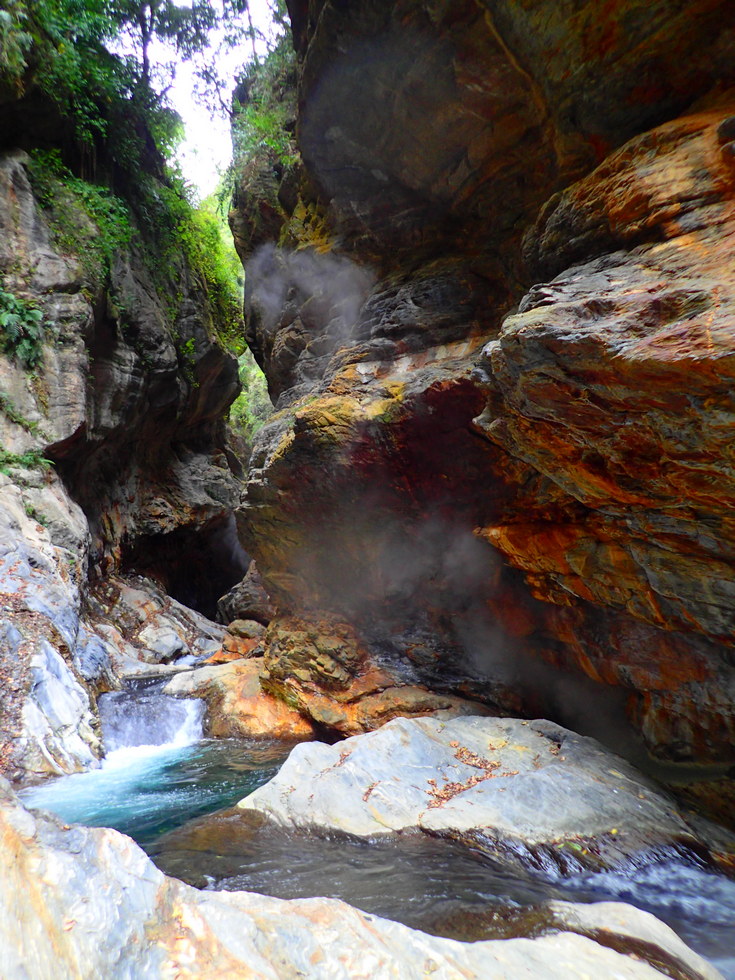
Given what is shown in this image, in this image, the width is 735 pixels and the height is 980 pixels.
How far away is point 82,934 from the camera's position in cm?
193

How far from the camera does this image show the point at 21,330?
1265 cm

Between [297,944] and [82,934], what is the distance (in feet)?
3.06

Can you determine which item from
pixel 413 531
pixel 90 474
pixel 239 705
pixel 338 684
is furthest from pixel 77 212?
pixel 338 684

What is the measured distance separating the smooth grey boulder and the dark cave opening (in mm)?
14588

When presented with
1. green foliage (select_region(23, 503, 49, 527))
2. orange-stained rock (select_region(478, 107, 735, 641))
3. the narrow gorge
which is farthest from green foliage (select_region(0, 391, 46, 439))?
orange-stained rock (select_region(478, 107, 735, 641))

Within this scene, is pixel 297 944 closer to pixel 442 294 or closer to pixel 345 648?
pixel 345 648

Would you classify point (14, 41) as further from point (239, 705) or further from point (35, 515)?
point (239, 705)

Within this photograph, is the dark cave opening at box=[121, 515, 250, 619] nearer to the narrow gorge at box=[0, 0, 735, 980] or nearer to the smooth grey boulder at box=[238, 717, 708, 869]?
the narrow gorge at box=[0, 0, 735, 980]

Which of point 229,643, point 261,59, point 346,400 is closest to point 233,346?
point 261,59

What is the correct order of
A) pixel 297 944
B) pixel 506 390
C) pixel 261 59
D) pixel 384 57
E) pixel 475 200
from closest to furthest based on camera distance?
pixel 297 944 → pixel 506 390 → pixel 384 57 → pixel 475 200 → pixel 261 59

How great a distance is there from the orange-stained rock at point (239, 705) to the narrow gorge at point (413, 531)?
0.08 metres

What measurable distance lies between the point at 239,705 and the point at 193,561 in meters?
14.3

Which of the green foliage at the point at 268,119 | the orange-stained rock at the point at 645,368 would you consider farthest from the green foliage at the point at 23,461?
the orange-stained rock at the point at 645,368

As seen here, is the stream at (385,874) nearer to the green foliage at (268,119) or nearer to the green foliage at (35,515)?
the green foliage at (35,515)
